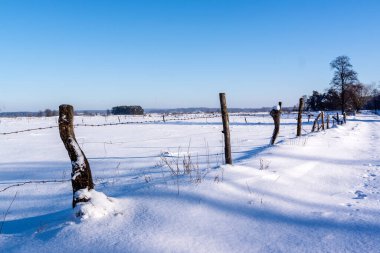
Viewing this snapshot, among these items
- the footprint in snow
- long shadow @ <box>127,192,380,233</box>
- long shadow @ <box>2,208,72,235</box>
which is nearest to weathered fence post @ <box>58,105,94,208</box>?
long shadow @ <box>2,208,72,235</box>

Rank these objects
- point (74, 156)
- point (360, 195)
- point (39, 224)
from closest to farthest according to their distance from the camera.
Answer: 1. point (39, 224)
2. point (74, 156)
3. point (360, 195)

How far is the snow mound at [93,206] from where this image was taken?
11.0ft

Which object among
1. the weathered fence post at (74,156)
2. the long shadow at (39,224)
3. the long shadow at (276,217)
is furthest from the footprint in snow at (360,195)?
the long shadow at (39,224)

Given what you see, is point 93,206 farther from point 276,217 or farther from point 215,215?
point 276,217

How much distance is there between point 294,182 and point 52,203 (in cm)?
359

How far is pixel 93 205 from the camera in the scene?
3.44m

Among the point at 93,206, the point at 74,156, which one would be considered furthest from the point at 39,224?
the point at 74,156

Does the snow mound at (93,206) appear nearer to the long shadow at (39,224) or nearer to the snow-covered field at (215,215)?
the snow-covered field at (215,215)

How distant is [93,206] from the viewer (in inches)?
135

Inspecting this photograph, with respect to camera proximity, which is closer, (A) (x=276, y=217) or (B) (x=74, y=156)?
(A) (x=276, y=217)

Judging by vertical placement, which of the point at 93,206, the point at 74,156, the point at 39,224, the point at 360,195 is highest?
the point at 74,156

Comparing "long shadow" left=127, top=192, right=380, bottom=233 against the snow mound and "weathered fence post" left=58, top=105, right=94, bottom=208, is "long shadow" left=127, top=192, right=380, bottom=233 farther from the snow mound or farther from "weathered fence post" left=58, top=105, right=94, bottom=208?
"weathered fence post" left=58, top=105, right=94, bottom=208

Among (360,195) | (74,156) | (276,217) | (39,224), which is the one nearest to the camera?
(276,217)

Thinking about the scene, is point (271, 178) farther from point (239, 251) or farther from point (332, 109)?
point (332, 109)
